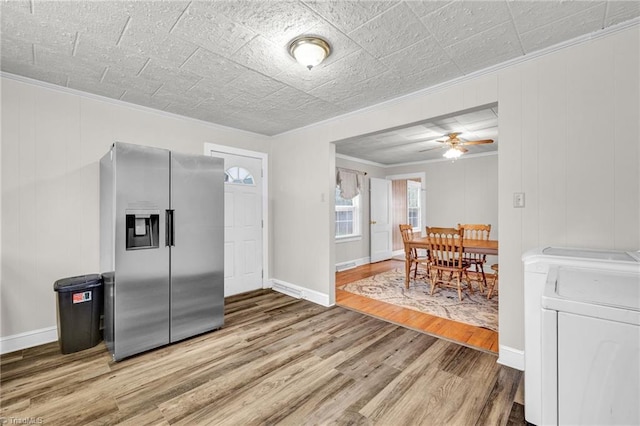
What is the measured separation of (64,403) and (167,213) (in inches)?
58.4

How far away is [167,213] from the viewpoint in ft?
8.37

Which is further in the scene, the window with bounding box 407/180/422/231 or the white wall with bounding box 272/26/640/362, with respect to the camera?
the window with bounding box 407/180/422/231

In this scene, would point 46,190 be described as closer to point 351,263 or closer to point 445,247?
point 445,247

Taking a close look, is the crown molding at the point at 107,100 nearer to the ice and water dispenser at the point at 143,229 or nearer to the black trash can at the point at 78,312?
the ice and water dispenser at the point at 143,229

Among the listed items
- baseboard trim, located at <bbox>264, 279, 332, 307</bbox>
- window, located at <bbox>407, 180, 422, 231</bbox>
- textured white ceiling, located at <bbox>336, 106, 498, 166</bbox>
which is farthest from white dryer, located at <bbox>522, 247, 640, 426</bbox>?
window, located at <bbox>407, 180, 422, 231</bbox>

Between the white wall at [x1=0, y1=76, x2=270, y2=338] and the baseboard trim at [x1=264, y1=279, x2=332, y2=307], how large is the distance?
2305 mm

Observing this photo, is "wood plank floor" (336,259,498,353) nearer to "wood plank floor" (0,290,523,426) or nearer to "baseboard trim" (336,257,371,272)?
"wood plank floor" (0,290,523,426)

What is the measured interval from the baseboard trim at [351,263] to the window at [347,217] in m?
0.58

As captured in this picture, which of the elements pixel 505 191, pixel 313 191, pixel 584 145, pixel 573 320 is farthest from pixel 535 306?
pixel 313 191

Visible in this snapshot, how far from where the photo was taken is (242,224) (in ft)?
13.6

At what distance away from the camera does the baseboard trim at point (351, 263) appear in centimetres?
580

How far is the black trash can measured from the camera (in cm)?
240

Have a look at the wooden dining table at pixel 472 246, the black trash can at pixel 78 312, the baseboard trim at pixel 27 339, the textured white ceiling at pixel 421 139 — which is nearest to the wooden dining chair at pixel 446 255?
the wooden dining table at pixel 472 246

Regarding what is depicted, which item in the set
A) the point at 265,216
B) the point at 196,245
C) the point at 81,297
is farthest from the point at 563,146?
the point at 81,297
